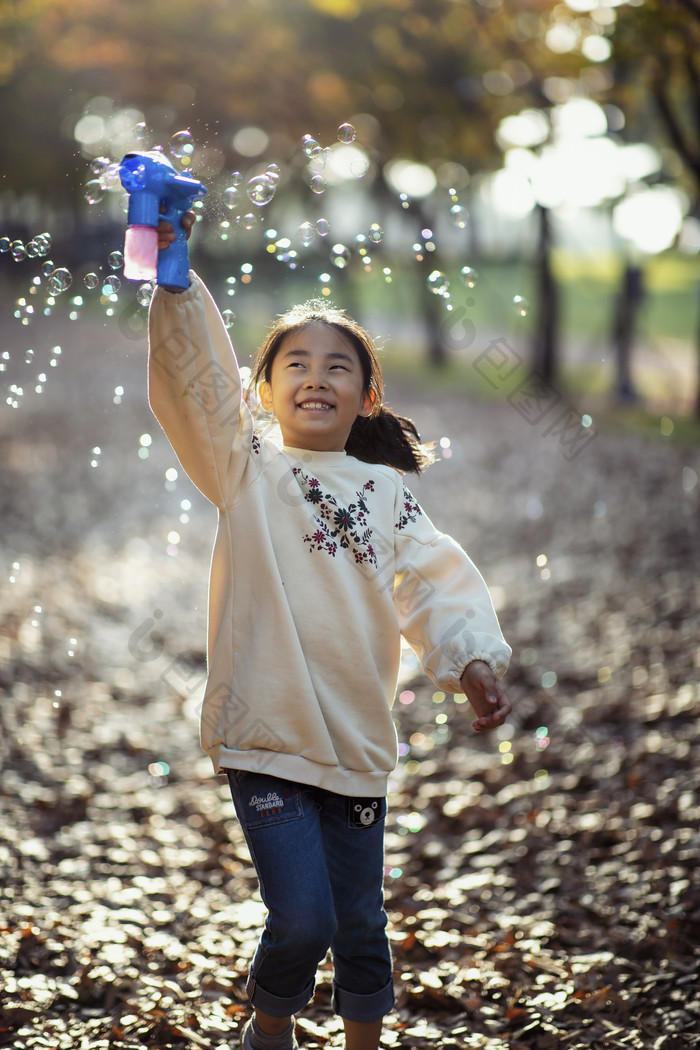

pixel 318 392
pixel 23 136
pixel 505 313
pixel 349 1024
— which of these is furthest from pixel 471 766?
pixel 505 313

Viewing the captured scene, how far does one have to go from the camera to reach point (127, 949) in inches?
139

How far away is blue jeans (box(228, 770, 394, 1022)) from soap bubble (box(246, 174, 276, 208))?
1.72 metres

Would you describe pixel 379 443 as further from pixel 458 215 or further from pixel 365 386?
pixel 458 215

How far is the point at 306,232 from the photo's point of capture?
10.6ft

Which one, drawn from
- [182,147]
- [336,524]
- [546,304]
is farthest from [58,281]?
[546,304]

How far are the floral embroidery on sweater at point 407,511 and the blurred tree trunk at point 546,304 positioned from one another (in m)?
A: 15.2

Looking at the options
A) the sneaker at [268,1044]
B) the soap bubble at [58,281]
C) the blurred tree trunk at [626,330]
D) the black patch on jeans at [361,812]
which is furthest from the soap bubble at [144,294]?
the blurred tree trunk at [626,330]

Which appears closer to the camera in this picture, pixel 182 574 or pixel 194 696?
pixel 194 696

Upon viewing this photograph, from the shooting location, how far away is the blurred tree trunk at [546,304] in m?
17.1

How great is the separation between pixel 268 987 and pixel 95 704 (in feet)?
12.8

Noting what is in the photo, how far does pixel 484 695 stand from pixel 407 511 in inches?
20.6

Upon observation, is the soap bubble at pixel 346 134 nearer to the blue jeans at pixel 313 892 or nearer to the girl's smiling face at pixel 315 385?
the girl's smiling face at pixel 315 385

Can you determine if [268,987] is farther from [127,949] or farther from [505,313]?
[505,313]

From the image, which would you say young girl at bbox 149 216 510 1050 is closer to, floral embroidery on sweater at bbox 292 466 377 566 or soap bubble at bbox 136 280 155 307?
floral embroidery on sweater at bbox 292 466 377 566
